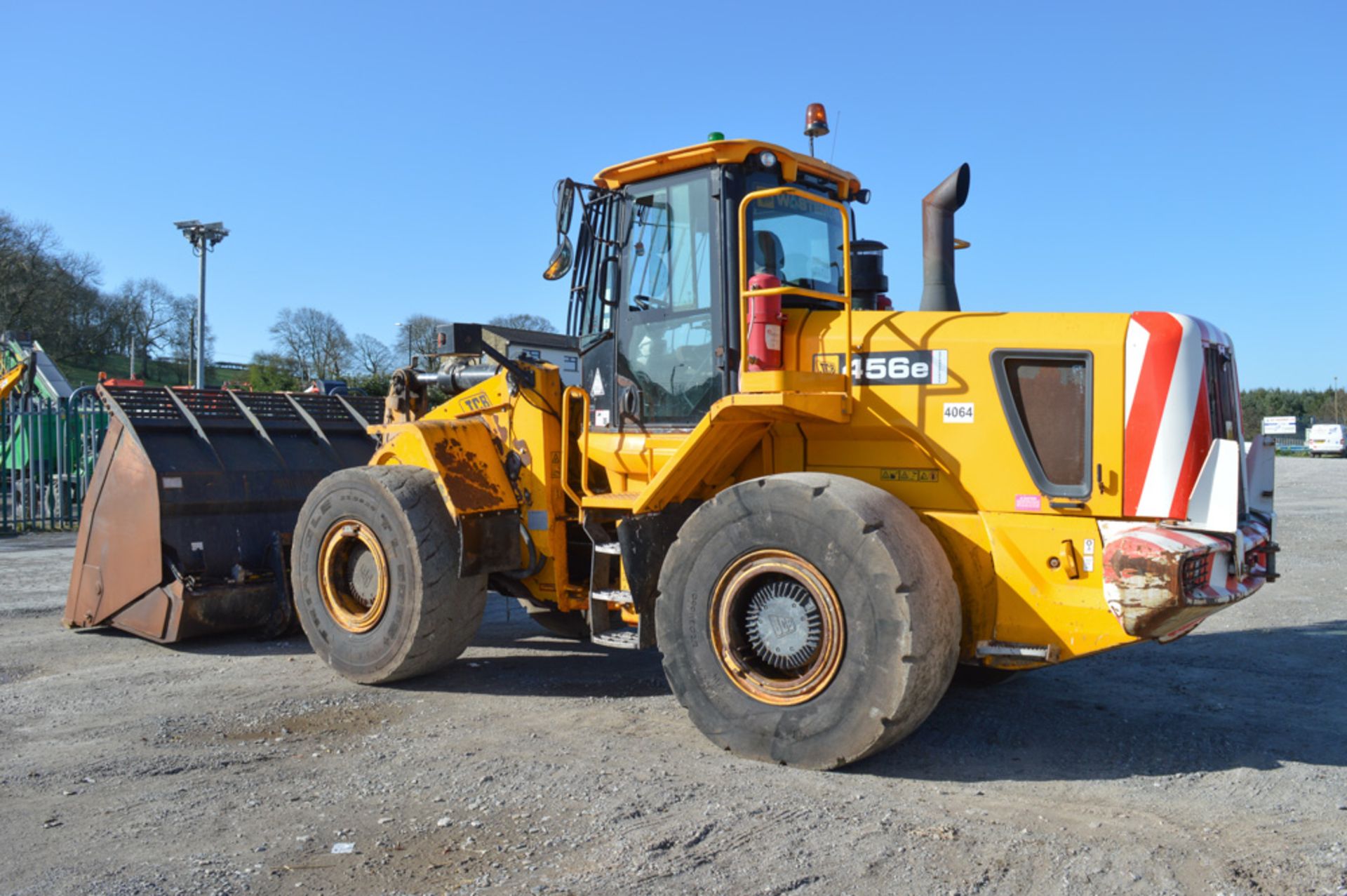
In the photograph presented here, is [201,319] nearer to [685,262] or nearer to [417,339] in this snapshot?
[417,339]

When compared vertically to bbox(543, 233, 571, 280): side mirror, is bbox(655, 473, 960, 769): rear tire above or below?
below

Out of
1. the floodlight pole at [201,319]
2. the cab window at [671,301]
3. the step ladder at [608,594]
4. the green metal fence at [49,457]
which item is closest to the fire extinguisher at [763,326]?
the cab window at [671,301]

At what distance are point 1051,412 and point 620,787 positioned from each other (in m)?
2.48

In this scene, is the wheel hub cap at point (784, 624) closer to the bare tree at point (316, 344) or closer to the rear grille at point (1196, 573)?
the rear grille at point (1196, 573)

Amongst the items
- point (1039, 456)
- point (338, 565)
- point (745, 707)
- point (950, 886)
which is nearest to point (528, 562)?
point (338, 565)

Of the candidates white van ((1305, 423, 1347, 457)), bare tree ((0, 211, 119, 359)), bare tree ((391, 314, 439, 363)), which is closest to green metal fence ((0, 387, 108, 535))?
bare tree ((391, 314, 439, 363))

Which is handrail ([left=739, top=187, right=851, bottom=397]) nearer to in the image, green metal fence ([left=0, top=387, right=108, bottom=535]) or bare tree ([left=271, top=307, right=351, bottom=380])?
green metal fence ([left=0, top=387, right=108, bottom=535])

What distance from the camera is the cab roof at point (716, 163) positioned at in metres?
5.41

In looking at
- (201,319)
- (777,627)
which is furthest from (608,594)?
(201,319)

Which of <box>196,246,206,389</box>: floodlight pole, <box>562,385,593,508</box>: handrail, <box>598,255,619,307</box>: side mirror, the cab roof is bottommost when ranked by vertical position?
<box>562,385,593,508</box>: handrail

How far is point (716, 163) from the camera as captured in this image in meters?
5.47

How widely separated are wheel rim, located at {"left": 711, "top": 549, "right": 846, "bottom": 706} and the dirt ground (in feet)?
1.30

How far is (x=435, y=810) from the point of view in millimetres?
4203

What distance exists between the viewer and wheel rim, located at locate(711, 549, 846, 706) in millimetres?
4574
